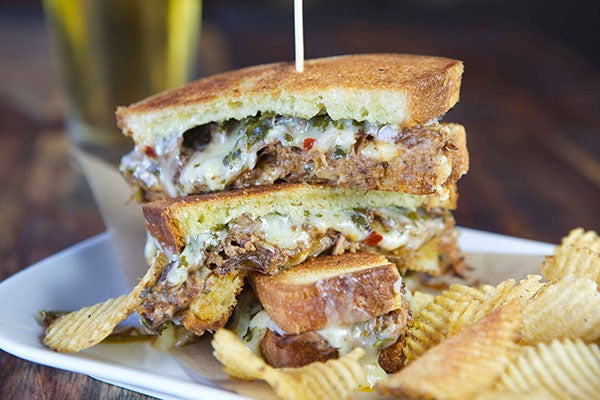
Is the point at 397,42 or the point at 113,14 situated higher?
the point at 113,14

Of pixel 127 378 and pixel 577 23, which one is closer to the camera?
pixel 127 378

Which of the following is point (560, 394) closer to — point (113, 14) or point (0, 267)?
point (0, 267)

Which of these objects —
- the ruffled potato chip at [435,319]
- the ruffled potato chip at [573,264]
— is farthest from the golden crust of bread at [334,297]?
the ruffled potato chip at [573,264]

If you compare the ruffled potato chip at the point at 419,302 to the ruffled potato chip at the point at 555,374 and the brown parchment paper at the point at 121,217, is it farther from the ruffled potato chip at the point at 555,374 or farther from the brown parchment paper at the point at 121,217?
the brown parchment paper at the point at 121,217

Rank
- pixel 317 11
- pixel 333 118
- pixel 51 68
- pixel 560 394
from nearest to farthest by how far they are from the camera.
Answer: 1. pixel 560 394
2. pixel 333 118
3. pixel 51 68
4. pixel 317 11

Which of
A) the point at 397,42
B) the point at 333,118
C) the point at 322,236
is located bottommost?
the point at 397,42

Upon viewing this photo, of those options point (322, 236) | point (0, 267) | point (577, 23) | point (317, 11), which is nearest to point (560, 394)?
point (322, 236)

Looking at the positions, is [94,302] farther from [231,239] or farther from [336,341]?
[336,341]
